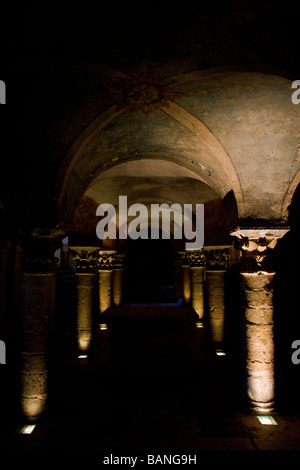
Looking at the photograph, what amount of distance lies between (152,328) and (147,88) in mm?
5772

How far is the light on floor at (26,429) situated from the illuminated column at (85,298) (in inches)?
140

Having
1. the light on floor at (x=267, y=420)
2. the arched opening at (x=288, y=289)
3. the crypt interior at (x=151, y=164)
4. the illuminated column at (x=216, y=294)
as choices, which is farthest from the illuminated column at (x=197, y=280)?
the light on floor at (x=267, y=420)

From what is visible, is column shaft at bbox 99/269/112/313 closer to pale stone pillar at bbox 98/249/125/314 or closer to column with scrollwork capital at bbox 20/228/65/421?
pale stone pillar at bbox 98/249/125/314

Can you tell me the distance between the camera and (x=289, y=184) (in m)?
4.79

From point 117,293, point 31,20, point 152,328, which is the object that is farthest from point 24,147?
point 117,293

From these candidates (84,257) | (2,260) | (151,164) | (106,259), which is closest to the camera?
(151,164)

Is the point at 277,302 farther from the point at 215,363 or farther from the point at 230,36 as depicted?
the point at 230,36

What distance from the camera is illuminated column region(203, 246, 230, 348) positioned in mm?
8133

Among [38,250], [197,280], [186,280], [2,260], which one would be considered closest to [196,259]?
[197,280]

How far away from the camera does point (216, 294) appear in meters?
8.25

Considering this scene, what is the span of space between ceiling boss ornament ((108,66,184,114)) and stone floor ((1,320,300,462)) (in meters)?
4.34

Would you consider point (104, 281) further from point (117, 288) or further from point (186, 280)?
point (186, 280)

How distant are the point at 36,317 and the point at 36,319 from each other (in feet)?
0.10

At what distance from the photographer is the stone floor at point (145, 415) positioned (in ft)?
12.7
